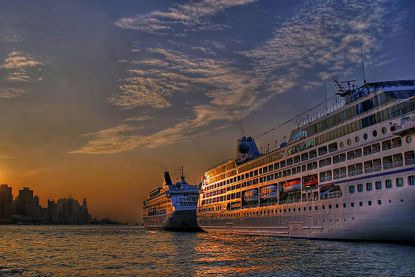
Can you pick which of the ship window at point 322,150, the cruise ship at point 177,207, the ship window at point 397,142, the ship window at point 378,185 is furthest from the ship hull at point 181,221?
the ship window at point 397,142

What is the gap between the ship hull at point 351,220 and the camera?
39.5m

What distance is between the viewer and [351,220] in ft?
151

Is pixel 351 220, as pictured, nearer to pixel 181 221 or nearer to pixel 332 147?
pixel 332 147

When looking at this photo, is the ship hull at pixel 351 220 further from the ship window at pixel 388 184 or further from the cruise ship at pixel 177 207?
the cruise ship at pixel 177 207

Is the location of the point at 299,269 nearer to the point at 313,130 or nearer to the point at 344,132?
the point at 344,132

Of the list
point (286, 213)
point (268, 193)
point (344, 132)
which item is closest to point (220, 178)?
point (268, 193)

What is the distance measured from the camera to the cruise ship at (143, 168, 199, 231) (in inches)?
5138

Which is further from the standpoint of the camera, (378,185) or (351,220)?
(351,220)

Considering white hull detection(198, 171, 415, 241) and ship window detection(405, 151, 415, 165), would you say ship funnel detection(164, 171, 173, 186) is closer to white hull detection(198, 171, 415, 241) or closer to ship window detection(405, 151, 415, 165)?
white hull detection(198, 171, 415, 241)

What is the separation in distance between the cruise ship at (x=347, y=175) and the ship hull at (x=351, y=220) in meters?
0.09

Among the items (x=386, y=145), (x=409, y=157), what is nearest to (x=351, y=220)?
(x=386, y=145)

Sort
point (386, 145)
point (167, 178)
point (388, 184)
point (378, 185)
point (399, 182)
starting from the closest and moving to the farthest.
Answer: point (399, 182) → point (388, 184) → point (378, 185) → point (386, 145) → point (167, 178)

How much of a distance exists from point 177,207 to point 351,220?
299 ft

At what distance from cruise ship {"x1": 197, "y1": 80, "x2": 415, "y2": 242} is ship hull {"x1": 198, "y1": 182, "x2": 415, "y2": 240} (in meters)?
0.09
